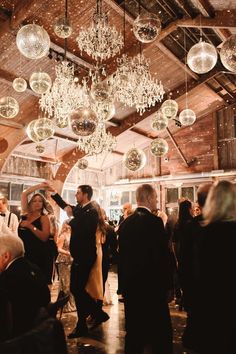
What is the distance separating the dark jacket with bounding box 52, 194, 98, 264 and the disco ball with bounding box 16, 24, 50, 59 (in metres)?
1.89

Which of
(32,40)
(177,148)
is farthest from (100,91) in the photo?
(177,148)

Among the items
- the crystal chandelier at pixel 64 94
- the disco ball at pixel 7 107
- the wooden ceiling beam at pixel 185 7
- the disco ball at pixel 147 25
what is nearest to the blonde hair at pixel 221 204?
the disco ball at pixel 147 25

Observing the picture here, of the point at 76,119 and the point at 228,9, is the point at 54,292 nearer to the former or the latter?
the point at 76,119

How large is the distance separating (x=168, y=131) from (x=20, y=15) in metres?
8.28

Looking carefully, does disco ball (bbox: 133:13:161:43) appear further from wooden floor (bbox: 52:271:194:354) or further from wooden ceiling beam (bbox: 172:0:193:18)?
wooden floor (bbox: 52:271:194:354)

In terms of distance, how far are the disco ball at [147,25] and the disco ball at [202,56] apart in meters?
0.57

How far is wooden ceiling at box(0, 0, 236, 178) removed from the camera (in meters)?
6.40

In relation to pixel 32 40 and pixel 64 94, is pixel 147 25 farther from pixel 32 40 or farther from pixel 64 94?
pixel 64 94

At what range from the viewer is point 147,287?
2664 millimetres

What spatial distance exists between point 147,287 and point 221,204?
1023mm

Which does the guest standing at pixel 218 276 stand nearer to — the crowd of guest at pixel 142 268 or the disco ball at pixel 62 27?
the crowd of guest at pixel 142 268

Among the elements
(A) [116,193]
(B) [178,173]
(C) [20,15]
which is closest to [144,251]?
(C) [20,15]

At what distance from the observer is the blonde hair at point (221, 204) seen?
1.96 metres

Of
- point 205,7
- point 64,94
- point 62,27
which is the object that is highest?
point 205,7
